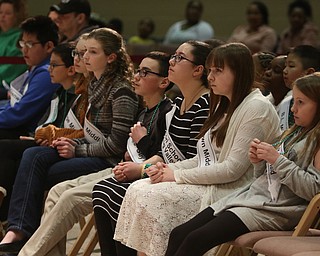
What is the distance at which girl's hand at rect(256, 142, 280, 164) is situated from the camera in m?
3.89

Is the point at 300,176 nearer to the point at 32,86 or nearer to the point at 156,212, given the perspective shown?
the point at 156,212

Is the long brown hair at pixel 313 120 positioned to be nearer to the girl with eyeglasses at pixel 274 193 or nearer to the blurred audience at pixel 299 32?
the girl with eyeglasses at pixel 274 193

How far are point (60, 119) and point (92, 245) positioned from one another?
0.95 meters

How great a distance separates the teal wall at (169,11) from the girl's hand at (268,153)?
8.51 m

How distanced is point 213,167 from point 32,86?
1.92 m

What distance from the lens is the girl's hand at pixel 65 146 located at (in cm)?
518

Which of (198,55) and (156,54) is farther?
(156,54)

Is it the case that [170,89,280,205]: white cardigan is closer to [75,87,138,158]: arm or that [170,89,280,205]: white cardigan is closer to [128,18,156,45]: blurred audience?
[75,87,138,158]: arm

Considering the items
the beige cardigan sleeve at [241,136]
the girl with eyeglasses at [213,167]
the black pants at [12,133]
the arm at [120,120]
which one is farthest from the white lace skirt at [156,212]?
the black pants at [12,133]

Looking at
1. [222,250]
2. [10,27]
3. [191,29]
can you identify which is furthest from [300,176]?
[191,29]

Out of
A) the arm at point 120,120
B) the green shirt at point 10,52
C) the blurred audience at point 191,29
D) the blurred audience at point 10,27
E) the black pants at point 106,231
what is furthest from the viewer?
the blurred audience at point 191,29

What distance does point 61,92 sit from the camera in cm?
568

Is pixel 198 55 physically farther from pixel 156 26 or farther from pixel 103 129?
pixel 156 26

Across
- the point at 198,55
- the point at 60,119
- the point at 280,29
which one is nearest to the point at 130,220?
the point at 198,55
